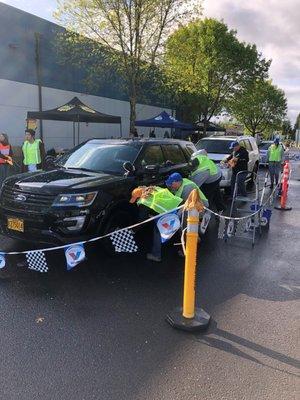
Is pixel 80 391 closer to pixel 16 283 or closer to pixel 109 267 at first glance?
pixel 16 283

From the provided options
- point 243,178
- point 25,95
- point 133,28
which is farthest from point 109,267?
point 25,95

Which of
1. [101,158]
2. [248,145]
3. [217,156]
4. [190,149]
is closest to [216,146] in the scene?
[217,156]

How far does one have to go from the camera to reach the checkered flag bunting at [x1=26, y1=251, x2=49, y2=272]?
17.2 feet

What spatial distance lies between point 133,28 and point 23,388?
15.9 metres

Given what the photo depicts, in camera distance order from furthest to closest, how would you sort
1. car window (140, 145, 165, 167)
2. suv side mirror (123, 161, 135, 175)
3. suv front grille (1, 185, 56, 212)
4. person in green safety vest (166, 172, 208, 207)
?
car window (140, 145, 165, 167) < suv side mirror (123, 161, 135, 175) < person in green safety vest (166, 172, 208, 207) < suv front grille (1, 185, 56, 212)

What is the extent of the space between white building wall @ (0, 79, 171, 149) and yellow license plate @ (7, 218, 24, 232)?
494 inches

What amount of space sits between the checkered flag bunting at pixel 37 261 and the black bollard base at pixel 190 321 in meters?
1.92

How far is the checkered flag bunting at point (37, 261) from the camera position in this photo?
525cm

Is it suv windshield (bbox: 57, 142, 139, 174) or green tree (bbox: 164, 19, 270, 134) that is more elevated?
green tree (bbox: 164, 19, 270, 134)

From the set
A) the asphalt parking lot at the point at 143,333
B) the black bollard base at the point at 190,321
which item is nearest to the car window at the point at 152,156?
the asphalt parking lot at the point at 143,333

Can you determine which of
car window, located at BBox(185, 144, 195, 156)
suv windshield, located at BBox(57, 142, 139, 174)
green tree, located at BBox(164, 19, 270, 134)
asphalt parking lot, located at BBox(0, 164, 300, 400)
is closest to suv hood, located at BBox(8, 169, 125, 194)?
suv windshield, located at BBox(57, 142, 139, 174)

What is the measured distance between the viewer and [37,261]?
5.35 meters

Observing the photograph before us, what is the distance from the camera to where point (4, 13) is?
16.9 m

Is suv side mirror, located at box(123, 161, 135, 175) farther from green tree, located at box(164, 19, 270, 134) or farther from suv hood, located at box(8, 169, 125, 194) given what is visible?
green tree, located at box(164, 19, 270, 134)
